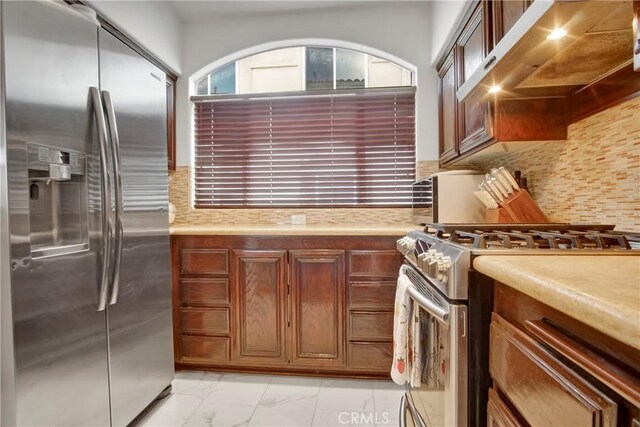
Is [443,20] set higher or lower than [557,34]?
higher

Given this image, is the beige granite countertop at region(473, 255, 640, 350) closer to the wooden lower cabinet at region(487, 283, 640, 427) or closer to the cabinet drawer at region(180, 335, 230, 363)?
the wooden lower cabinet at region(487, 283, 640, 427)

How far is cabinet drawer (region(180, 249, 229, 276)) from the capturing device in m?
2.12

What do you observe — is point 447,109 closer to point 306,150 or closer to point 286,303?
point 306,150

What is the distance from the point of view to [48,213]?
124 cm

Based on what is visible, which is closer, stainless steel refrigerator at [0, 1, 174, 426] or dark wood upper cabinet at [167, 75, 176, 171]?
stainless steel refrigerator at [0, 1, 174, 426]

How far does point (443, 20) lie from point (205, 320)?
8.26ft

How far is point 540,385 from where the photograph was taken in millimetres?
610

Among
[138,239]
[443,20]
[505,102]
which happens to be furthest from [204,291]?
[443,20]

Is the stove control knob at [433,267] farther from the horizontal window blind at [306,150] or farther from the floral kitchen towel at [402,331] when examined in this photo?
the horizontal window blind at [306,150]

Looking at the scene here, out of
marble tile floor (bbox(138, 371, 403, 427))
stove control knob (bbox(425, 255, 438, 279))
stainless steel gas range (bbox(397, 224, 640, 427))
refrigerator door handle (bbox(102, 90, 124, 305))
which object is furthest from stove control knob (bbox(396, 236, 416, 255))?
refrigerator door handle (bbox(102, 90, 124, 305))

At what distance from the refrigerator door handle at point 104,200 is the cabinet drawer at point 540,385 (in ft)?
4.77

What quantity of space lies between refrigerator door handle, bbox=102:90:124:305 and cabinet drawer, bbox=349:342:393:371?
4.43 ft

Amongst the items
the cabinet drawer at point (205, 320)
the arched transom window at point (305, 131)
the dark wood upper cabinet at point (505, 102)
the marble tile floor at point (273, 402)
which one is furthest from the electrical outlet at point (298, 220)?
the dark wood upper cabinet at point (505, 102)

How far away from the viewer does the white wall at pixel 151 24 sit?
6.26 feet
